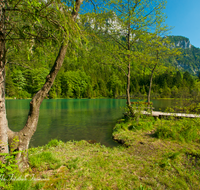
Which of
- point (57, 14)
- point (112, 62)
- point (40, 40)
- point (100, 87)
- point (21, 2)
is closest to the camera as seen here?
point (21, 2)

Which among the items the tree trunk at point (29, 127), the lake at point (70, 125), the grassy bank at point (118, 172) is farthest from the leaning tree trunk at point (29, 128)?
the lake at point (70, 125)

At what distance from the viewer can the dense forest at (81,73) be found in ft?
11.8

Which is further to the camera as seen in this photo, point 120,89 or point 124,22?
point 120,89

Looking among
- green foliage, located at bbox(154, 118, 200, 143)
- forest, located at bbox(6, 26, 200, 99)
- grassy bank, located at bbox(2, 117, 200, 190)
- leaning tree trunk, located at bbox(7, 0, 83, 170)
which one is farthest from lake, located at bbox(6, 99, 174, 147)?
leaning tree trunk, located at bbox(7, 0, 83, 170)

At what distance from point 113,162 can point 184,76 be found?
128m

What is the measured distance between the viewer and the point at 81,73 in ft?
327

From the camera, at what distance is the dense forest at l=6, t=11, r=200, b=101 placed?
11.8 feet

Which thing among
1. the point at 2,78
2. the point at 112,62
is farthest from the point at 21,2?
the point at 112,62

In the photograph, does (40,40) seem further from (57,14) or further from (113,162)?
(113,162)

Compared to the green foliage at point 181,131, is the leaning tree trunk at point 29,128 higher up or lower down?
higher up

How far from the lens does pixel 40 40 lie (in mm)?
3510

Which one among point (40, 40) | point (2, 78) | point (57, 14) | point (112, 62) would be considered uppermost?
point (112, 62)

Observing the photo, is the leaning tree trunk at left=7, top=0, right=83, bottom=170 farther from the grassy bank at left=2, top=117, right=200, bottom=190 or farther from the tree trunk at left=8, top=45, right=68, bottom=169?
the grassy bank at left=2, top=117, right=200, bottom=190

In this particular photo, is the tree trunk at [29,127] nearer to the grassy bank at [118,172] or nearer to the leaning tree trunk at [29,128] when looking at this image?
the leaning tree trunk at [29,128]
